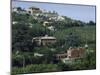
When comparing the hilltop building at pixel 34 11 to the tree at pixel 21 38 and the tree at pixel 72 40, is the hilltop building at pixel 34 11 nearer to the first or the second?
the tree at pixel 21 38

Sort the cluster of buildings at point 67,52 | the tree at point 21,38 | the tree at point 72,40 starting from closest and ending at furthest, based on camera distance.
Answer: the tree at point 21,38
the cluster of buildings at point 67,52
the tree at point 72,40

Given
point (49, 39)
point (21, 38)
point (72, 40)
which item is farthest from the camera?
point (72, 40)

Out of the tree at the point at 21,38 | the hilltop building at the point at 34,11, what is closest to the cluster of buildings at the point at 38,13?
the hilltop building at the point at 34,11

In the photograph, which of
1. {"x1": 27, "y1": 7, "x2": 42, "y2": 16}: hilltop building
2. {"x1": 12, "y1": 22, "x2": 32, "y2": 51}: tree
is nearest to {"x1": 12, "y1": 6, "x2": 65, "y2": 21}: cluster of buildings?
{"x1": 27, "y1": 7, "x2": 42, "y2": 16}: hilltop building

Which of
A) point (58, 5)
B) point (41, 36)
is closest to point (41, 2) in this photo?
point (58, 5)

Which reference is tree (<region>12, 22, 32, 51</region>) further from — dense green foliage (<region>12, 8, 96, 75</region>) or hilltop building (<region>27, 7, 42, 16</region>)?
hilltop building (<region>27, 7, 42, 16</region>)

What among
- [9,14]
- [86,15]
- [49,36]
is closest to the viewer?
[9,14]

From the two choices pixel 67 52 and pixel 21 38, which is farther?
pixel 67 52

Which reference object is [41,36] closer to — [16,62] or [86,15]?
[16,62]

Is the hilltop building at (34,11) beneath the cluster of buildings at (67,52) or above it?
above

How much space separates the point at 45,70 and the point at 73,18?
0.74 metres

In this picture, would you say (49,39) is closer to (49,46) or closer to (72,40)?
(49,46)

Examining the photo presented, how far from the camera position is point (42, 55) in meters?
2.45

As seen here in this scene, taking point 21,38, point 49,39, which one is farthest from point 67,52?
point 21,38
